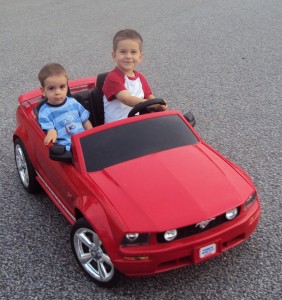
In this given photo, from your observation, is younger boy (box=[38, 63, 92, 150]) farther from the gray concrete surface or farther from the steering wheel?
the gray concrete surface

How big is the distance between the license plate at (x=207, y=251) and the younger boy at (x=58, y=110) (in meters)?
1.52

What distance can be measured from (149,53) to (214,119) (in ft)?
9.66

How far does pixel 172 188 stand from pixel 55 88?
55.8 inches

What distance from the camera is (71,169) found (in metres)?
3.61

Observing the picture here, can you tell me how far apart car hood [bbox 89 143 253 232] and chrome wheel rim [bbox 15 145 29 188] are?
1358mm

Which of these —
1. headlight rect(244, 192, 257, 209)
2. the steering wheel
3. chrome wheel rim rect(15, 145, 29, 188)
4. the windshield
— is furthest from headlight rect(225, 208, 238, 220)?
chrome wheel rim rect(15, 145, 29, 188)

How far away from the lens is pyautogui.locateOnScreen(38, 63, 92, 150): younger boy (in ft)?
12.8

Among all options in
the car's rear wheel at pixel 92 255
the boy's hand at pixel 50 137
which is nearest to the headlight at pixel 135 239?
the car's rear wheel at pixel 92 255

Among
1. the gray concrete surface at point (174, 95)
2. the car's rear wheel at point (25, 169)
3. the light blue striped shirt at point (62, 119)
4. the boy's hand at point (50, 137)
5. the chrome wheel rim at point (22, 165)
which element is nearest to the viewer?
the gray concrete surface at point (174, 95)

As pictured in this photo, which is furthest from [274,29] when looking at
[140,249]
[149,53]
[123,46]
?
[140,249]

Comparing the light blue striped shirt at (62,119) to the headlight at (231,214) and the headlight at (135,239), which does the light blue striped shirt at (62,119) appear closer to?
the headlight at (135,239)

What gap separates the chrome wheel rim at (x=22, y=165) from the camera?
15.0ft

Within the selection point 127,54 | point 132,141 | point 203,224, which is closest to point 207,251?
point 203,224

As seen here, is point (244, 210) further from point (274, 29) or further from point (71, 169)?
point (274, 29)
